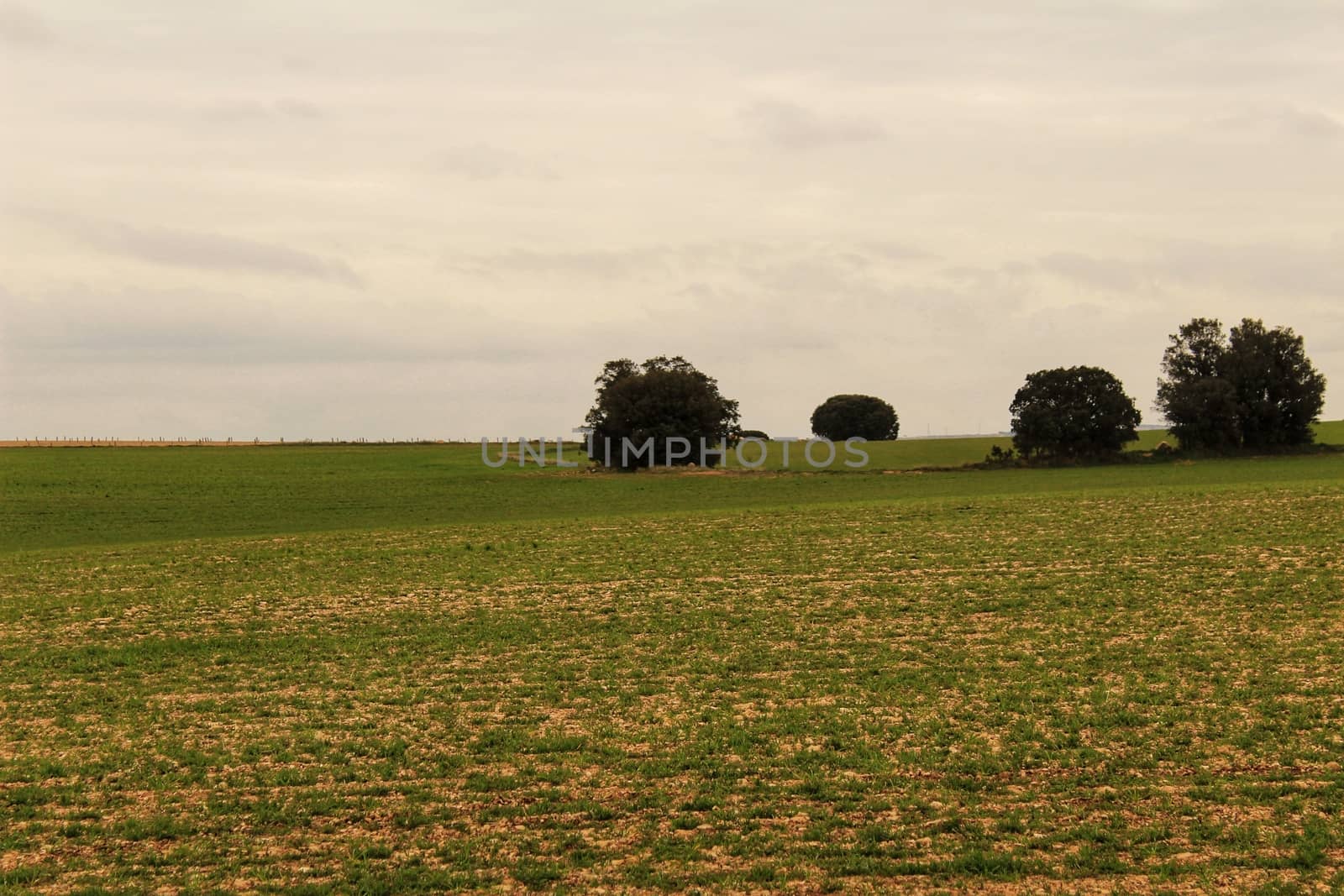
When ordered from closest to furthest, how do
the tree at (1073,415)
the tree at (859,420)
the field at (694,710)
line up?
the field at (694,710) → the tree at (1073,415) → the tree at (859,420)

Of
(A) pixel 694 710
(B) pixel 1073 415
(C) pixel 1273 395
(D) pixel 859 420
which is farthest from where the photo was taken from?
(D) pixel 859 420

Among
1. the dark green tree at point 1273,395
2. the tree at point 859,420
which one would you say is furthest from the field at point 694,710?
the tree at point 859,420

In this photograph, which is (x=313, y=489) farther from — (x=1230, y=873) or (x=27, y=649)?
(x=1230, y=873)

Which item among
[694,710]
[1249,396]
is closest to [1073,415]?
[1249,396]

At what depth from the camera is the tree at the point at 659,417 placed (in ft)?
280

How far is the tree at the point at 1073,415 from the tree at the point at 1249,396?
→ 468 cm

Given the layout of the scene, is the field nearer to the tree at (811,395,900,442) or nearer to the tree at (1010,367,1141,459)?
the tree at (1010,367,1141,459)

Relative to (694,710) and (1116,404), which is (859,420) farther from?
(694,710)

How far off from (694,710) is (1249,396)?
79.3 meters

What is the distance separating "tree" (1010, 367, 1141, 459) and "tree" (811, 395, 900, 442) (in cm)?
6675

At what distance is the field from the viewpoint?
12562mm

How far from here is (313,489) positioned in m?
69.2

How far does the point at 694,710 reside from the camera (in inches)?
713

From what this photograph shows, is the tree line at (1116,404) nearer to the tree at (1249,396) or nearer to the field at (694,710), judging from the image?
the tree at (1249,396)
